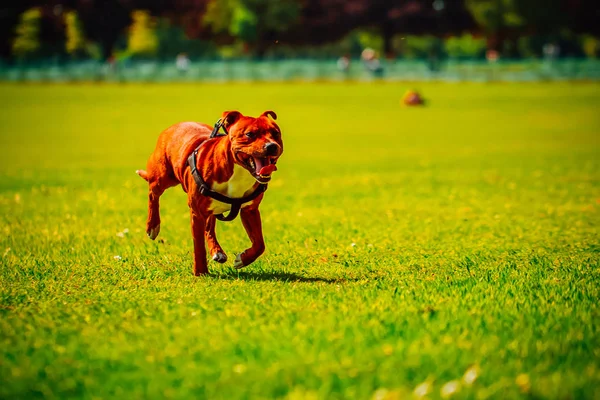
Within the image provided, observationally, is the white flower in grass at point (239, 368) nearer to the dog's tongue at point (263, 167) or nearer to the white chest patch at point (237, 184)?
the dog's tongue at point (263, 167)

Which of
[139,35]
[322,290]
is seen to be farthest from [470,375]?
[139,35]

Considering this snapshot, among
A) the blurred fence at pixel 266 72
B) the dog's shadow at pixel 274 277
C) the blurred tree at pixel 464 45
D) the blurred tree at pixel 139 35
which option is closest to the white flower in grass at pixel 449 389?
the dog's shadow at pixel 274 277

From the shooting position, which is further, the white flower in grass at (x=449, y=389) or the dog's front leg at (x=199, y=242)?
the dog's front leg at (x=199, y=242)

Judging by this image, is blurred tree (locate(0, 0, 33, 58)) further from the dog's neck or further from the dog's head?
the dog's head

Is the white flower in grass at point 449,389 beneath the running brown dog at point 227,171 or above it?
beneath

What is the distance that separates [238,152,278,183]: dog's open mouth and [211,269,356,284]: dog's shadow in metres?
1.13

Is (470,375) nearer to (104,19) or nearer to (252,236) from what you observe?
(252,236)

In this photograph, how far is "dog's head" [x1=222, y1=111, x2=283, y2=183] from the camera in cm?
713

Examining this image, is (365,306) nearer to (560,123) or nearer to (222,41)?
(560,123)

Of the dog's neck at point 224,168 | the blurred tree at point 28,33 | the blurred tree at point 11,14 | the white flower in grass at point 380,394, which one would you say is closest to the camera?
the white flower in grass at point 380,394

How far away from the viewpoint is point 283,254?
371 inches

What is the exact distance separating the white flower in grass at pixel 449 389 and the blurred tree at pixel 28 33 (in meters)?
55.6

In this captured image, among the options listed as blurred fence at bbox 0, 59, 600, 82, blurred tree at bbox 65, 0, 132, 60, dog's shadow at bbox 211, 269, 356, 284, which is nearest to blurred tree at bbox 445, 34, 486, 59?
blurred fence at bbox 0, 59, 600, 82

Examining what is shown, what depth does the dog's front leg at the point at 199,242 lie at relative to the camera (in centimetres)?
797
